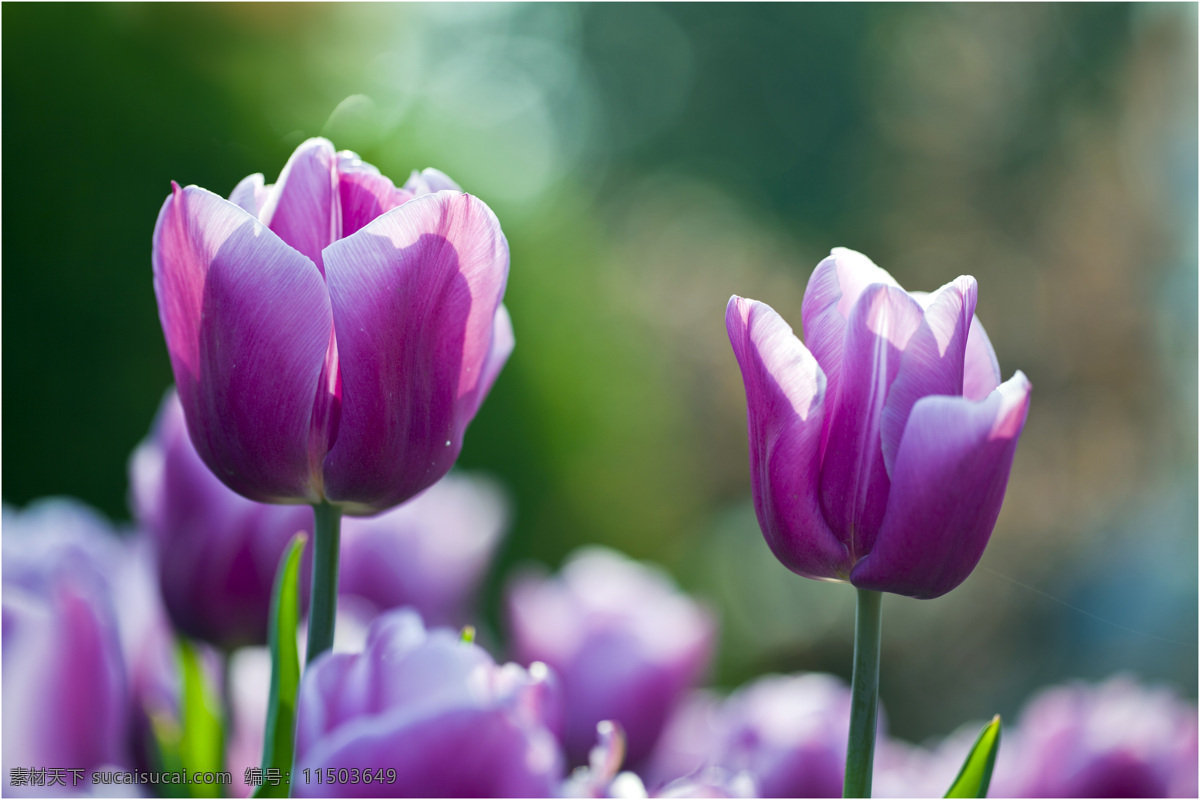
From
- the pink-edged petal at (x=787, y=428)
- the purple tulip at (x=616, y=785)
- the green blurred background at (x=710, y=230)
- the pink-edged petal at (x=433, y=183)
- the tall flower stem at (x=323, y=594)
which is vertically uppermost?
the green blurred background at (x=710, y=230)

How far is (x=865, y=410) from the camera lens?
1.00ft

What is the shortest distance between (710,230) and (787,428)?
5.24m

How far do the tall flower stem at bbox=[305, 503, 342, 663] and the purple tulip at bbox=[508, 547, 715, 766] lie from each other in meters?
0.30

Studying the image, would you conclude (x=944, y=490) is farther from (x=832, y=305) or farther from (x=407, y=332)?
(x=407, y=332)

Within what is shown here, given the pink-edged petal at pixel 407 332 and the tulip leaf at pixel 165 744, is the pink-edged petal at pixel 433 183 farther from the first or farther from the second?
the tulip leaf at pixel 165 744

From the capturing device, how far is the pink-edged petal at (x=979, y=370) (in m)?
0.33

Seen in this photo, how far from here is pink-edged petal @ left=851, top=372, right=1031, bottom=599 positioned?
275 mm

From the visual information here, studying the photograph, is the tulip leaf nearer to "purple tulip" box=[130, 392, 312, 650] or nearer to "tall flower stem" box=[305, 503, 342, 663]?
"purple tulip" box=[130, 392, 312, 650]

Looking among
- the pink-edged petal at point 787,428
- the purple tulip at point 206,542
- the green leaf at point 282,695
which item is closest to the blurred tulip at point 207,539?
the purple tulip at point 206,542

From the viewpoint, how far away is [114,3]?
1.60 meters

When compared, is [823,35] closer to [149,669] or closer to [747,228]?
[747,228]

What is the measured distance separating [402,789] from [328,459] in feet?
0.35

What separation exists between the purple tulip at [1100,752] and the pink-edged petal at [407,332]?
0.38 meters

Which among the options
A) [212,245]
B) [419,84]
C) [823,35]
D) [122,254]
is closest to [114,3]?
[122,254]
